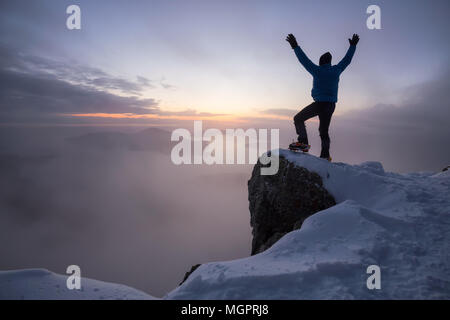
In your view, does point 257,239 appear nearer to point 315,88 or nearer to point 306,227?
point 306,227

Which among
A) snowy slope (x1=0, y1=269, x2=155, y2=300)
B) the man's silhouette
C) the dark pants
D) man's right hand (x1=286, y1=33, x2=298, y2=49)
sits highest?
man's right hand (x1=286, y1=33, x2=298, y2=49)

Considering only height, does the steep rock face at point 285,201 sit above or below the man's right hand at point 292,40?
below

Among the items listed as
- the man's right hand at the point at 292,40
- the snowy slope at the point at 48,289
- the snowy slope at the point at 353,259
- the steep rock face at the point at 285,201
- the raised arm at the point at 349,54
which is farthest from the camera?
the raised arm at the point at 349,54

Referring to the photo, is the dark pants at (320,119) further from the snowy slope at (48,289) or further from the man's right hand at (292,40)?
the snowy slope at (48,289)

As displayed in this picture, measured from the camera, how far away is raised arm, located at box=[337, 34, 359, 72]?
6824mm

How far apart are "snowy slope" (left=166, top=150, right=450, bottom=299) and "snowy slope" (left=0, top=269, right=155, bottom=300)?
1.05 metres

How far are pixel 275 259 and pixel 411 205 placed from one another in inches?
145

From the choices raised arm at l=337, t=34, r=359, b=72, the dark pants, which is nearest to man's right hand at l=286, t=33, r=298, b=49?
raised arm at l=337, t=34, r=359, b=72

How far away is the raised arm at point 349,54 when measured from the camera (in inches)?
269

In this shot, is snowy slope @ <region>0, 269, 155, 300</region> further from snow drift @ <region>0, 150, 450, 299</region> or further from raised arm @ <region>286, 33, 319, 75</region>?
raised arm @ <region>286, 33, 319, 75</region>

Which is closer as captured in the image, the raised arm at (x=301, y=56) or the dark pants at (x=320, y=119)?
the raised arm at (x=301, y=56)

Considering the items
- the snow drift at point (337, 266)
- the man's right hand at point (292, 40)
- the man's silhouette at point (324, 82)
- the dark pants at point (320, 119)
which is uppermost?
the man's right hand at point (292, 40)

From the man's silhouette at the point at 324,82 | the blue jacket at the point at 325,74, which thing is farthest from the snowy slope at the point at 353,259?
the blue jacket at the point at 325,74

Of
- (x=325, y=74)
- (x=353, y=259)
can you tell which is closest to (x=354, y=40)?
(x=325, y=74)
